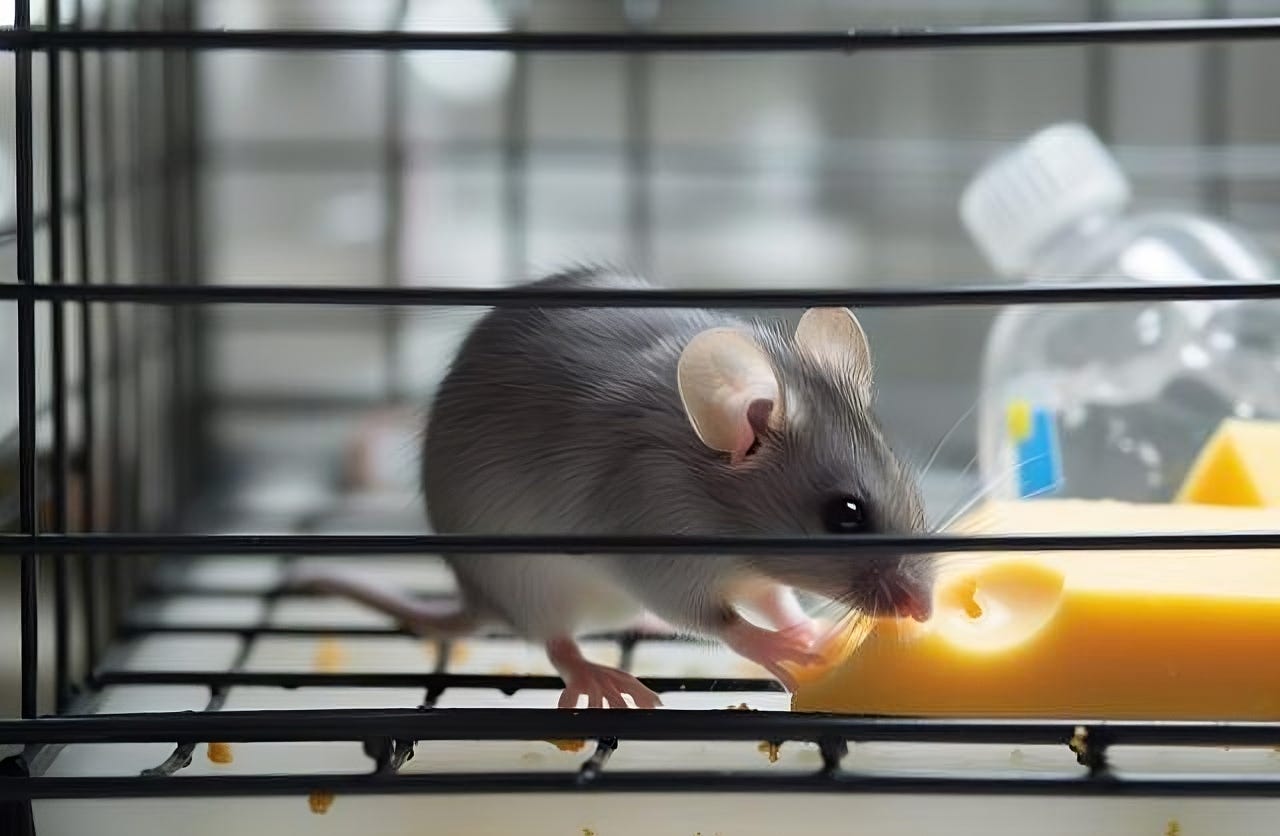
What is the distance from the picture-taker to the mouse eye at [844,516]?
0.97 meters

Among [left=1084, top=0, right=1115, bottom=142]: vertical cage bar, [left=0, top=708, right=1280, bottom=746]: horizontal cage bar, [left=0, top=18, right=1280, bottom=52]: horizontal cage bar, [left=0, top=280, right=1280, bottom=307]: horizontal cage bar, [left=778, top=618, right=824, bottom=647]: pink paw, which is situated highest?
[left=1084, top=0, right=1115, bottom=142]: vertical cage bar

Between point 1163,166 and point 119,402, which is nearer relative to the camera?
point 119,402

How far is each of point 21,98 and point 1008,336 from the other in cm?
86

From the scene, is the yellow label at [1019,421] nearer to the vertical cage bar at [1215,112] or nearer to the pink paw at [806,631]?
the pink paw at [806,631]

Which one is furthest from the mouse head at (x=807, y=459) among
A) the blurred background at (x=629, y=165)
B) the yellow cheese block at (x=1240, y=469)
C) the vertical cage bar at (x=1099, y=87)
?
the vertical cage bar at (x=1099, y=87)

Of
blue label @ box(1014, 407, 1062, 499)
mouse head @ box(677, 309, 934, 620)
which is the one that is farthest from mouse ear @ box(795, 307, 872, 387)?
blue label @ box(1014, 407, 1062, 499)

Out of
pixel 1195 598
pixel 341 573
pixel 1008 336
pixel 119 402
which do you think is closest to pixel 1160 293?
pixel 1195 598

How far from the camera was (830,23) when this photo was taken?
6.62 ft

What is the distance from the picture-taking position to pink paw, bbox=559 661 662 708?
0.96 m

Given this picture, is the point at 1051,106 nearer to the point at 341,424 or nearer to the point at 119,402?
the point at 341,424

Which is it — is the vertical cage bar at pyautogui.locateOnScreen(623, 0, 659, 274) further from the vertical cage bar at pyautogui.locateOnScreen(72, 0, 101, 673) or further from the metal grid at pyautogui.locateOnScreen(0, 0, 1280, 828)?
the metal grid at pyautogui.locateOnScreen(0, 0, 1280, 828)

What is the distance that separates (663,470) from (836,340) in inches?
5.4

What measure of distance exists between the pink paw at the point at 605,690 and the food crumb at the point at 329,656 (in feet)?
0.71

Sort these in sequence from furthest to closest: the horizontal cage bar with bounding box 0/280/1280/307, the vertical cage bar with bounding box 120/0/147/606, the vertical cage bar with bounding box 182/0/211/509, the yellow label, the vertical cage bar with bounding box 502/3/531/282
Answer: the vertical cage bar with bounding box 502/3/531/282 < the vertical cage bar with bounding box 182/0/211/509 < the vertical cage bar with bounding box 120/0/147/606 < the yellow label < the horizontal cage bar with bounding box 0/280/1280/307
